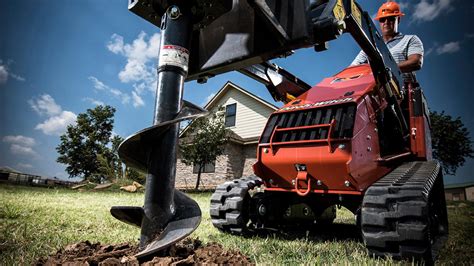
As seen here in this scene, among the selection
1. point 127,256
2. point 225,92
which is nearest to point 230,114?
point 225,92

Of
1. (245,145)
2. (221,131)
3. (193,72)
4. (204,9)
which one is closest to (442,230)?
(193,72)

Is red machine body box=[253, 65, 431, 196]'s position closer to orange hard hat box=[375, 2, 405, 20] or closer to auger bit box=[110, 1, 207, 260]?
orange hard hat box=[375, 2, 405, 20]

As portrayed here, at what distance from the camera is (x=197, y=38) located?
7.21 ft

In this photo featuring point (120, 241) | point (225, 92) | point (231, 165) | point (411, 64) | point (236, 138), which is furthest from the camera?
point (225, 92)

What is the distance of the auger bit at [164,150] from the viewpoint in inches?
Result: 62.5

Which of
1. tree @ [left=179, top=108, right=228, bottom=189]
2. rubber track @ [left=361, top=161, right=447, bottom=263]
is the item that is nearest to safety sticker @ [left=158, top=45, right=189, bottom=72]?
rubber track @ [left=361, top=161, right=447, bottom=263]

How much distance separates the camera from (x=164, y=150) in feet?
5.30

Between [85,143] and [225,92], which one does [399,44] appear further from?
[85,143]

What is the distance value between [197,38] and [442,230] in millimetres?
3949

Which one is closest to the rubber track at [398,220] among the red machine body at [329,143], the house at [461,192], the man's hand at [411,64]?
the red machine body at [329,143]

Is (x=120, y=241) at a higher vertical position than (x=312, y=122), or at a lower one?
lower

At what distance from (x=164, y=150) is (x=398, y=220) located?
2076 mm

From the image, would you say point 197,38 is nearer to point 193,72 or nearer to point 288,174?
point 193,72

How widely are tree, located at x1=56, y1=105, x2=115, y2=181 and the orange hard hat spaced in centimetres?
2949
